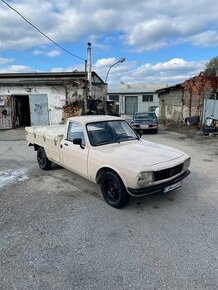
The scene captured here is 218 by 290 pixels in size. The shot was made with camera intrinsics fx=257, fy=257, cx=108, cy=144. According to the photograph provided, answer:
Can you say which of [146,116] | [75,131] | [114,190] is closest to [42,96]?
[146,116]

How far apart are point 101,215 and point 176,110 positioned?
19553mm

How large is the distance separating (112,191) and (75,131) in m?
1.80

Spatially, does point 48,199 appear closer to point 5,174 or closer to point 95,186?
point 95,186

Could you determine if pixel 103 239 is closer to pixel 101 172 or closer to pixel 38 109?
pixel 101 172

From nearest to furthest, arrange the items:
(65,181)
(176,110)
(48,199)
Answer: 1. (48,199)
2. (65,181)
3. (176,110)

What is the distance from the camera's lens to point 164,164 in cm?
448

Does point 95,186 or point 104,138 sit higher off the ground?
point 104,138

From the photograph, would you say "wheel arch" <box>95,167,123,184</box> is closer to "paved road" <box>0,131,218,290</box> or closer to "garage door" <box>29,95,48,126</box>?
"paved road" <box>0,131,218,290</box>

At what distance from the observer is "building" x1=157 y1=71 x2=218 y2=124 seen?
16886 mm

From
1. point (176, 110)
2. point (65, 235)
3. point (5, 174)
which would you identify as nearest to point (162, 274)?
point (65, 235)

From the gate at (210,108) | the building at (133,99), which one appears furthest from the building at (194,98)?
the building at (133,99)

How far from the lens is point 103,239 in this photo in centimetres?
376

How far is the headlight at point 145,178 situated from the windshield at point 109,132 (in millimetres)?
1423

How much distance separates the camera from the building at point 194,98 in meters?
16.9
